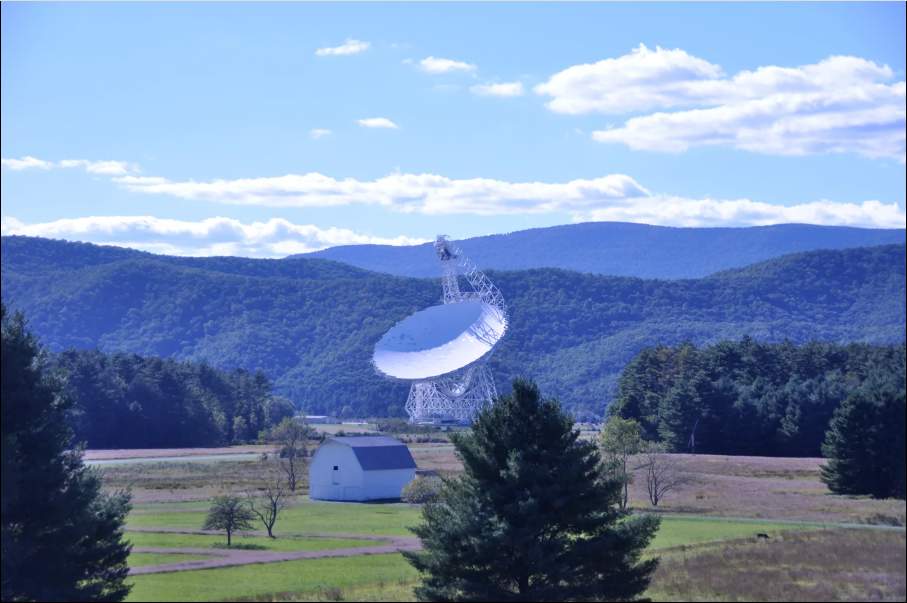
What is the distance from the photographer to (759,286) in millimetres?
149500

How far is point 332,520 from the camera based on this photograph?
46312mm

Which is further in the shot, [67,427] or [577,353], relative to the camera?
[577,353]

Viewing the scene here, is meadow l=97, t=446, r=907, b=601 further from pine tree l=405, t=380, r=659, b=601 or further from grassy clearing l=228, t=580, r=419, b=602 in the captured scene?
pine tree l=405, t=380, r=659, b=601

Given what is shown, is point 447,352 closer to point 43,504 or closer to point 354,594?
point 354,594

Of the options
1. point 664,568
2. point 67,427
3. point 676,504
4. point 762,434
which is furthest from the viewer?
point 762,434

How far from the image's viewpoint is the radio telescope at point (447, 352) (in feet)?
280

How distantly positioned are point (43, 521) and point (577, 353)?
517 feet

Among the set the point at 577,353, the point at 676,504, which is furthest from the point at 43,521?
the point at 577,353

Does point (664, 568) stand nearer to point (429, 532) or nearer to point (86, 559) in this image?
point (429, 532)

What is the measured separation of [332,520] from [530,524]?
88.7 feet

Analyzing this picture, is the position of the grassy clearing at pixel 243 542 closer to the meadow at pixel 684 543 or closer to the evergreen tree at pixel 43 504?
the meadow at pixel 684 543

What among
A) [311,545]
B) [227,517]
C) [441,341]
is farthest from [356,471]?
[441,341]

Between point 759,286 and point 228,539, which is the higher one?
point 759,286

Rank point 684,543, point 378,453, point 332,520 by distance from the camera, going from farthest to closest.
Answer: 1. point 378,453
2. point 332,520
3. point 684,543
